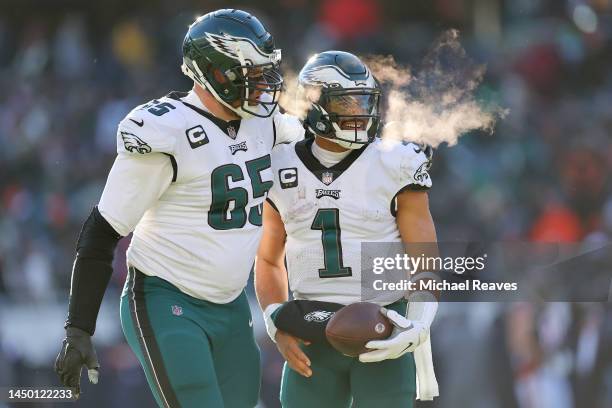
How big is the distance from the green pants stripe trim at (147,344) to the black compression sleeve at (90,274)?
0.35 ft

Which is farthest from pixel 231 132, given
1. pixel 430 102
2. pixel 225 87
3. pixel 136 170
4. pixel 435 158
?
pixel 435 158

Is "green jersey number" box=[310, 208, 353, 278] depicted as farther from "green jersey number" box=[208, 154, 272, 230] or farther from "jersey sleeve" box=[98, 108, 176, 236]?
"jersey sleeve" box=[98, 108, 176, 236]

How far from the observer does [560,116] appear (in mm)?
6824

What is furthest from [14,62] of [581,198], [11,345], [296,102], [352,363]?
[352,363]

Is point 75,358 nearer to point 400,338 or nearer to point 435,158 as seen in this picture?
point 400,338

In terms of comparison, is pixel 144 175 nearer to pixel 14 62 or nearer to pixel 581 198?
pixel 581 198

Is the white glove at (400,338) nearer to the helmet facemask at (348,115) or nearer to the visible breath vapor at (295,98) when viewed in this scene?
the helmet facemask at (348,115)

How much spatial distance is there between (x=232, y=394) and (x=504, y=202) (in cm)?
360

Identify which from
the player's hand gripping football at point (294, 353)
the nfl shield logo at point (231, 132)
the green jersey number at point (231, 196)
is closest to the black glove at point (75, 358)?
the green jersey number at point (231, 196)

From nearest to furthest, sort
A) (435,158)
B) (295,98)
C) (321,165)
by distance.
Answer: (321,165) → (295,98) → (435,158)

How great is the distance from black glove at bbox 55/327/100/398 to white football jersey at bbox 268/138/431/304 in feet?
2.21

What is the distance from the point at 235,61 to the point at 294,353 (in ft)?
2.88

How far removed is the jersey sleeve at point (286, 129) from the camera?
3438 mm

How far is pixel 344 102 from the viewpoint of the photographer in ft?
10.7
